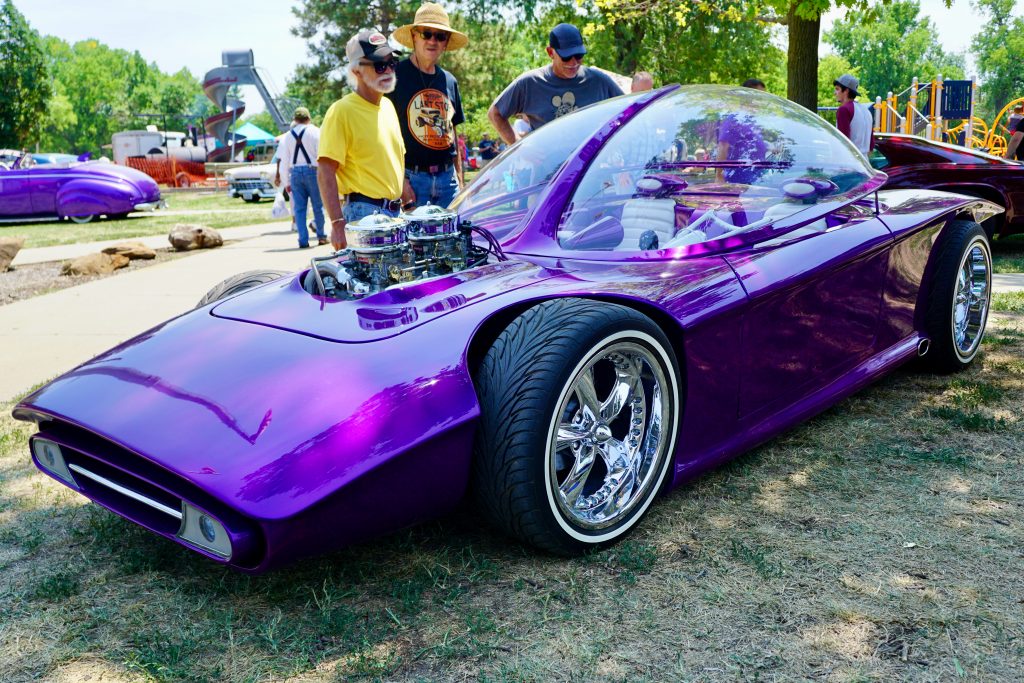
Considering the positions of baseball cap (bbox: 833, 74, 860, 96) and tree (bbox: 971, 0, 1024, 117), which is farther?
tree (bbox: 971, 0, 1024, 117)

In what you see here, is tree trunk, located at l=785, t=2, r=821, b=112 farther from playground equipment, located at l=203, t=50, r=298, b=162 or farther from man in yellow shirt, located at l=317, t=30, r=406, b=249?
playground equipment, located at l=203, t=50, r=298, b=162

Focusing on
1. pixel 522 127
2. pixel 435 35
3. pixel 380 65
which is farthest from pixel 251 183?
pixel 380 65

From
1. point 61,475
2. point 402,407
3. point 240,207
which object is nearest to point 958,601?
point 402,407

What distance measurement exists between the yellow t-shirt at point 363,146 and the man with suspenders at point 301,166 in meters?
5.68

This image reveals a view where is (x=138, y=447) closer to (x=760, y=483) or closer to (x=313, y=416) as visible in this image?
(x=313, y=416)

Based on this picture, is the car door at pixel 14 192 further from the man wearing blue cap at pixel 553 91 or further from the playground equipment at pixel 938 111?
the playground equipment at pixel 938 111

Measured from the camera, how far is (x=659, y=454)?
2.58 meters

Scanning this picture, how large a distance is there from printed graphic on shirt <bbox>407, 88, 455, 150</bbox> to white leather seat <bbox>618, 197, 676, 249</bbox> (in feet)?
7.31

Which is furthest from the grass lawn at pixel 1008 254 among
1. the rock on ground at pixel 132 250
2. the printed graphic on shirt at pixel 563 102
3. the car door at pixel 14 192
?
the car door at pixel 14 192

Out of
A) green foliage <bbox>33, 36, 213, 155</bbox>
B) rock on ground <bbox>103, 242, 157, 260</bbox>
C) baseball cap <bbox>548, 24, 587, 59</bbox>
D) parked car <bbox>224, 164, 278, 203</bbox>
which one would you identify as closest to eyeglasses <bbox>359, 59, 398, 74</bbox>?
baseball cap <bbox>548, 24, 587, 59</bbox>

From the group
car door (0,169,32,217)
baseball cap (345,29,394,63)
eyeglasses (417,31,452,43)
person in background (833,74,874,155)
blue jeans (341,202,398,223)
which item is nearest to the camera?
baseball cap (345,29,394,63)

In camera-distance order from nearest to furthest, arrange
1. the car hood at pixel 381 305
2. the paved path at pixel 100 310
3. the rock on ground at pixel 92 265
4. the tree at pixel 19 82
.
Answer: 1. the car hood at pixel 381 305
2. the paved path at pixel 100 310
3. the rock on ground at pixel 92 265
4. the tree at pixel 19 82

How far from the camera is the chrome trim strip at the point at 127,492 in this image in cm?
209

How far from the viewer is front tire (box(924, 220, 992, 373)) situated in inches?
148
